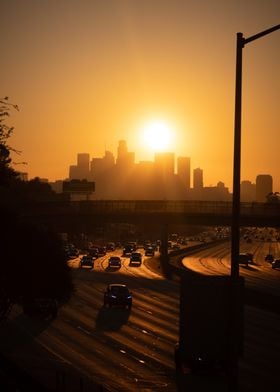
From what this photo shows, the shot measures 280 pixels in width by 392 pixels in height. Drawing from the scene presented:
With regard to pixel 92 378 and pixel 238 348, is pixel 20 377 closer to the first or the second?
pixel 92 378

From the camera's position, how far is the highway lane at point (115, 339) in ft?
102

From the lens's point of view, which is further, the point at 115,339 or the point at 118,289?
the point at 118,289

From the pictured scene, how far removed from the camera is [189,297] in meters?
27.4

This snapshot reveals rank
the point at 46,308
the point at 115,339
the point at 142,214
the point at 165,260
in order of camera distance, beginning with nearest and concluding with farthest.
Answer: the point at 115,339, the point at 46,308, the point at 142,214, the point at 165,260

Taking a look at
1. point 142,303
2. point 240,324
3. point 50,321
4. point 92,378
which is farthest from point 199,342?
point 142,303

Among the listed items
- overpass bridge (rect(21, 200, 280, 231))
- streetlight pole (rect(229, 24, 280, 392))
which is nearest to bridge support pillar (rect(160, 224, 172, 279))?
overpass bridge (rect(21, 200, 280, 231))

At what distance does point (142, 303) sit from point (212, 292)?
137ft

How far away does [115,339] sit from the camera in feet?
139

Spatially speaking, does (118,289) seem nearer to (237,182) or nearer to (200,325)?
(200,325)

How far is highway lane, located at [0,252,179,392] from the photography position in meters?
31.2

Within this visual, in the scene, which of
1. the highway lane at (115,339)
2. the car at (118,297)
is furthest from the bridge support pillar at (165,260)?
the car at (118,297)

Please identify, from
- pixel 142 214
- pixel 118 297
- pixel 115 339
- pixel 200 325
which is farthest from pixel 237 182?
pixel 142 214

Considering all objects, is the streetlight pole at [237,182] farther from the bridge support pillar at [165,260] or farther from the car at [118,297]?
the bridge support pillar at [165,260]

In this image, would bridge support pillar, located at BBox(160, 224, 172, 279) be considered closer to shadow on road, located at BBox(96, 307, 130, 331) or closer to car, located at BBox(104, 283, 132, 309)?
car, located at BBox(104, 283, 132, 309)
